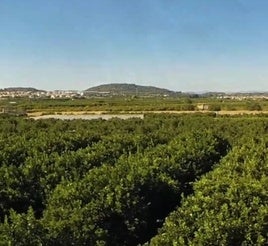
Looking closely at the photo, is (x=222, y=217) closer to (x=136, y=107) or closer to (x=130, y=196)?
(x=130, y=196)

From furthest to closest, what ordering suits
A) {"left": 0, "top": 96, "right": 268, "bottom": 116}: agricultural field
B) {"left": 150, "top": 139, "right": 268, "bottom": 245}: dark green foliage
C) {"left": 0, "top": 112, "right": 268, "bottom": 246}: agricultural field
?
{"left": 0, "top": 96, "right": 268, "bottom": 116}: agricultural field, {"left": 0, "top": 112, "right": 268, "bottom": 246}: agricultural field, {"left": 150, "top": 139, "right": 268, "bottom": 245}: dark green foliage

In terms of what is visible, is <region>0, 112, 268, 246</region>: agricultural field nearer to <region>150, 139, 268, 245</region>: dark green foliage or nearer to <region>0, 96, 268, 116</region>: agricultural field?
<region>150, 139, 268, 245</region>: dark green foliage

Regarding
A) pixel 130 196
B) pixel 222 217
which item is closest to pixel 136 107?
pixel 130 196

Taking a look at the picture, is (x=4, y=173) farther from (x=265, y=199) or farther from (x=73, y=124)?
(x=73, y=124)

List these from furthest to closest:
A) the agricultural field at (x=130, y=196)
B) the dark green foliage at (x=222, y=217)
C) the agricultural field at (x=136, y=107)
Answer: the agricultural field at (x=136, y=107) → the agricultural field at (x=130, y=196) → the dark green foliage at (x=222, y=217)

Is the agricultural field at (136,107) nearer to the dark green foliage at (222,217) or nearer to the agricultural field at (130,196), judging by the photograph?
the agricultural field at (130,196)

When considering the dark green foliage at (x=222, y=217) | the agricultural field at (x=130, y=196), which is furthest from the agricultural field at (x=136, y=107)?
the dark green foliage at (x=222, y=217)

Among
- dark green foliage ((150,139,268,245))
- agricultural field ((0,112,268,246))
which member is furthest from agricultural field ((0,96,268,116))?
dark green foliage ((150,139,268,245))

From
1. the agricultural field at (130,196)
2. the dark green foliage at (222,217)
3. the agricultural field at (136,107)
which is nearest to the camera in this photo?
the dark green foliage at (222,217)
